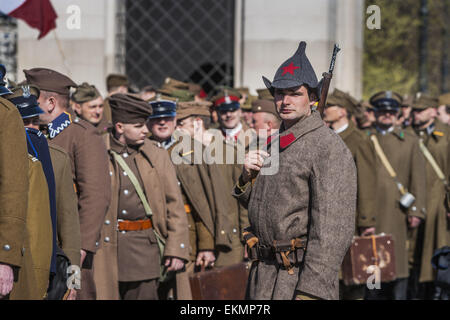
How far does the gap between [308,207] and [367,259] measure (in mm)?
3754

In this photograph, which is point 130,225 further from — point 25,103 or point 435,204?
point 435,204

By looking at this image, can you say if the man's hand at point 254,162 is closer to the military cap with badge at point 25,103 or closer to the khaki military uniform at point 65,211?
the khaki military uniform at point 65,211

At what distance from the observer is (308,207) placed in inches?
185

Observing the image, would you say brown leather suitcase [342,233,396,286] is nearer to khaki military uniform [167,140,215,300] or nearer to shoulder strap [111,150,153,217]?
khaki military uniform [167,140,215,300]

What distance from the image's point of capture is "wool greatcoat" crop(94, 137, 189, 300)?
6.96 metres

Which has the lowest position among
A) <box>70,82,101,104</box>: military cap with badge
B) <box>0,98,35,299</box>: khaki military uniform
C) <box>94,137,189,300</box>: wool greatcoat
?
<box>94,137,189,300</box>: wool greatcoat

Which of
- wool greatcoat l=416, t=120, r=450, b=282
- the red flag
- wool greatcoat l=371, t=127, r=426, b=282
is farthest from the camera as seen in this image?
the red flag

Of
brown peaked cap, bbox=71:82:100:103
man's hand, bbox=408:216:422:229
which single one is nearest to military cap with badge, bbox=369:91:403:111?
Answer: man's hand, bbox=408:216:422:229

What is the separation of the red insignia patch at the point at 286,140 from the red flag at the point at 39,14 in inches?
263

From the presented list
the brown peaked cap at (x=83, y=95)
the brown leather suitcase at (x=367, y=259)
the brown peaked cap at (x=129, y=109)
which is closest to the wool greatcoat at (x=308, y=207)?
the brown peaked cap at (x=129, y=109)

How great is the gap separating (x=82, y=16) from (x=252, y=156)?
9.38 meters

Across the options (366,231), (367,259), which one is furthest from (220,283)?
(366,231)

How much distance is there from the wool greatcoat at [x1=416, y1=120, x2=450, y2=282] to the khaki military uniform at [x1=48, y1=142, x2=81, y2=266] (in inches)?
219
